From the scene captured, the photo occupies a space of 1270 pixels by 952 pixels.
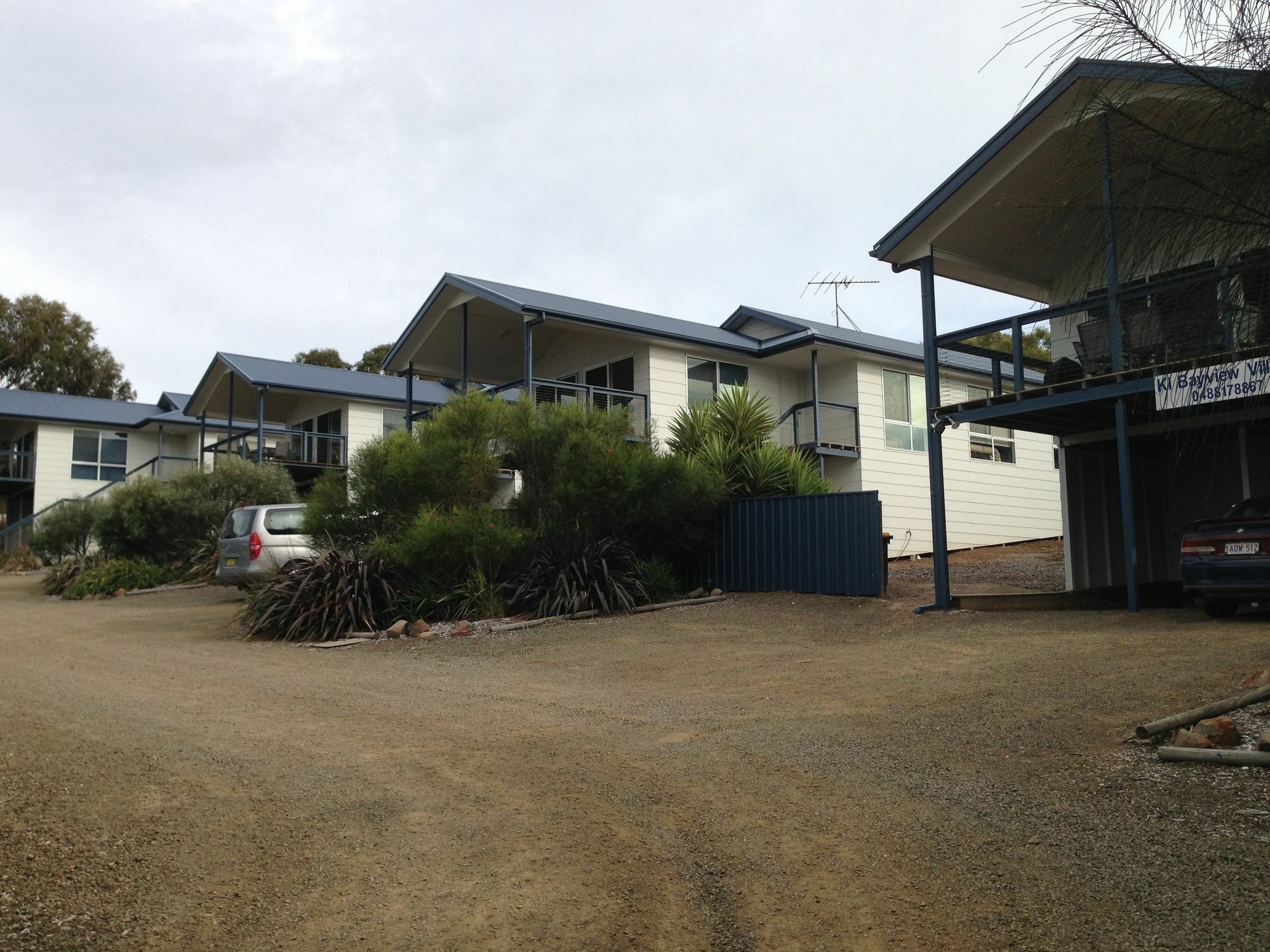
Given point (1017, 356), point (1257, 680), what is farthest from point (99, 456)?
point (1257, 680)

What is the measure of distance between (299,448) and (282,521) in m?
12.6

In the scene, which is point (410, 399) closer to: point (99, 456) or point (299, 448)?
point (299, 448)

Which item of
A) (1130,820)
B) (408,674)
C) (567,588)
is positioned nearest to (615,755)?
(1130,820)

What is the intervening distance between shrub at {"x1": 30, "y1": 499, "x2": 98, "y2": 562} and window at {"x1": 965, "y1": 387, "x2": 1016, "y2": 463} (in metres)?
20.9

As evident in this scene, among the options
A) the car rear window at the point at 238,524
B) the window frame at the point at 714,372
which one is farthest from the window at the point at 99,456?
the window frame at the point at 714,372

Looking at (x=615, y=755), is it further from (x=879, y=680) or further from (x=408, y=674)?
(x=408, y=674)

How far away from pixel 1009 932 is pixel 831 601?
1117 centimetres

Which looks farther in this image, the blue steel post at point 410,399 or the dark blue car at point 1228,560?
the blue steel post at point 410,399

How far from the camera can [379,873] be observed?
418cm

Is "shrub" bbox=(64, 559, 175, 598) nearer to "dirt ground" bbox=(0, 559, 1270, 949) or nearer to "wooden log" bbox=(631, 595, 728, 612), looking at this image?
"wooden log" bbox=(631, 595, 728, 612)

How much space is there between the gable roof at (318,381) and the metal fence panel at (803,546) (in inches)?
538

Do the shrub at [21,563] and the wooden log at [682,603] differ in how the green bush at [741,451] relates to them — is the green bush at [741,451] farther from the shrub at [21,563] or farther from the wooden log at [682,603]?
the shrub at [21,563]

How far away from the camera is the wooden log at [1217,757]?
4961mm

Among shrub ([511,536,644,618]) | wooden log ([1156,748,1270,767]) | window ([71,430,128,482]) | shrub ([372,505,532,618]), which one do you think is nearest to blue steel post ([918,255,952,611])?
shrub ([511,536,644,618])
